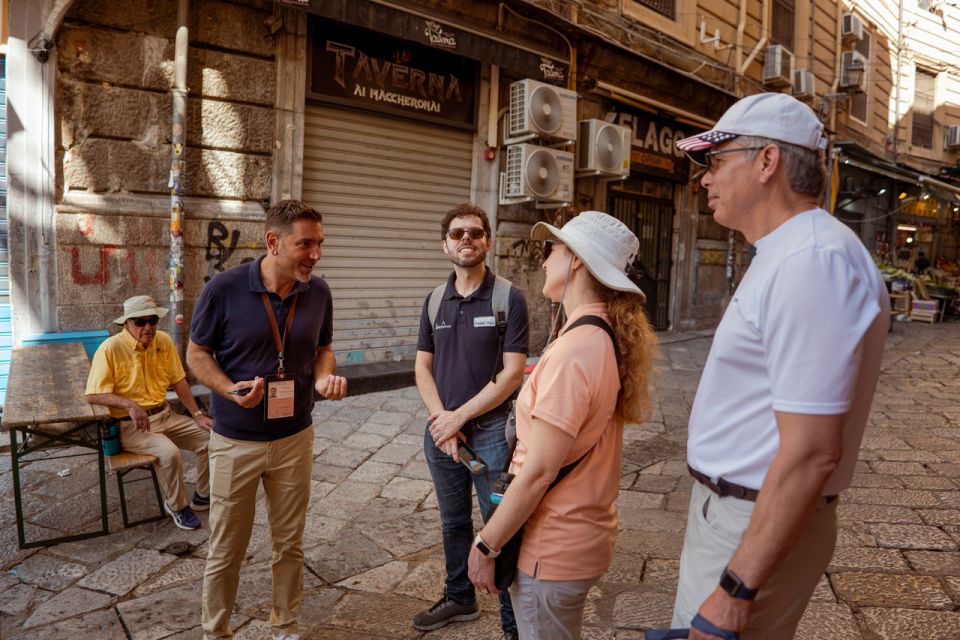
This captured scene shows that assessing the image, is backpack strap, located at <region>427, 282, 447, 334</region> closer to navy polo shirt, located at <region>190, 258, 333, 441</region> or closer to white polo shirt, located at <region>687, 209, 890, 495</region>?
navy polo shirt, located at <region>190, 258, 333, 441</region>

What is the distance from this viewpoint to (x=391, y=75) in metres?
7.99

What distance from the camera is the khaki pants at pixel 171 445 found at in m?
4.25

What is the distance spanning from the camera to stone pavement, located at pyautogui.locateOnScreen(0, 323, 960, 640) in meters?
3.10

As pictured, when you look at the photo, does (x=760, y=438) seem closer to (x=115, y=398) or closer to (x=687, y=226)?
(x=115, y=398)

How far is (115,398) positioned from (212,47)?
386 cm

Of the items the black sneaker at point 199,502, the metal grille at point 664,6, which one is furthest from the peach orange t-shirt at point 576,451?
the metal grille at point 664,6

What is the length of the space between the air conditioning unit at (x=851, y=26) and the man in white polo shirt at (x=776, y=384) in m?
18.8

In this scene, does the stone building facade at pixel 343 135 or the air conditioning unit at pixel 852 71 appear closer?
the stone building facade at pixel 343 135

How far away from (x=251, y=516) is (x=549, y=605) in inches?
59.2

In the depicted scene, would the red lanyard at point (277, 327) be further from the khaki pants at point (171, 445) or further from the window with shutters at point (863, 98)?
the window with shutters at point (863, 98)

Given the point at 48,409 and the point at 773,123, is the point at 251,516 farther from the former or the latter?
the point at 773,123

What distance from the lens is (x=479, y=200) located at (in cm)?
913

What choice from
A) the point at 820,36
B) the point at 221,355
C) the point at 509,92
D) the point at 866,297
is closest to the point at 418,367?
the point at 221,355

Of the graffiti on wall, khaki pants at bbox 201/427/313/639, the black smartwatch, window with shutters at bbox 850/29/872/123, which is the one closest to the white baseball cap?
the black smartwatch
